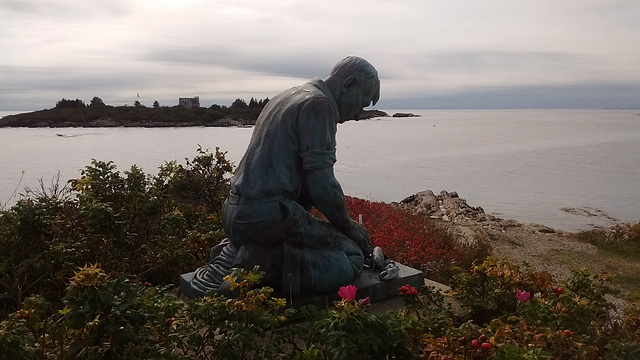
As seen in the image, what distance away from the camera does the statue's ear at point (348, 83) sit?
421 cm

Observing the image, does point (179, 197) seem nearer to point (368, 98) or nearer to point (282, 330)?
point (368, 98)

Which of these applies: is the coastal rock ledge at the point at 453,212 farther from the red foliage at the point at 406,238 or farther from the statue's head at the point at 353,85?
the statue's head at the point at 353,85

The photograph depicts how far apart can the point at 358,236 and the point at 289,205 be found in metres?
0.82

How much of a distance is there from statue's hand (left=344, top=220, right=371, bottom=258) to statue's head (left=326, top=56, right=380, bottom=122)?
3.10 feet

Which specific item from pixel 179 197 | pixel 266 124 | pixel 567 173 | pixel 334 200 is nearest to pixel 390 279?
pixel 334 200

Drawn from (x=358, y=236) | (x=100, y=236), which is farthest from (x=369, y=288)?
(x=100, y=236)

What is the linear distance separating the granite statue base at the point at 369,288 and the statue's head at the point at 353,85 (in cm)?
141

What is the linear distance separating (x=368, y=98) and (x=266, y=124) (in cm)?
94

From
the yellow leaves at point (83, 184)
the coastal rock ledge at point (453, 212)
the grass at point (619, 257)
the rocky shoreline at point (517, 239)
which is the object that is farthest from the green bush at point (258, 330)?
the coastal rock ledge at point (453, 212)

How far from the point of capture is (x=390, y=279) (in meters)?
4.34

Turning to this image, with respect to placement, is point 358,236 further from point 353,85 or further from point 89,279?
point 89,279

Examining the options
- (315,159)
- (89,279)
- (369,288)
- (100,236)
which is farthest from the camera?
(100,236)

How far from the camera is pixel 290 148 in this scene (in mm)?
3928


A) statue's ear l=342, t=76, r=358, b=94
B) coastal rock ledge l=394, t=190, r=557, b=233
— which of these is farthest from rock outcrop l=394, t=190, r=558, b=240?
statue's ear l=342, t=76, r=358, b=94
